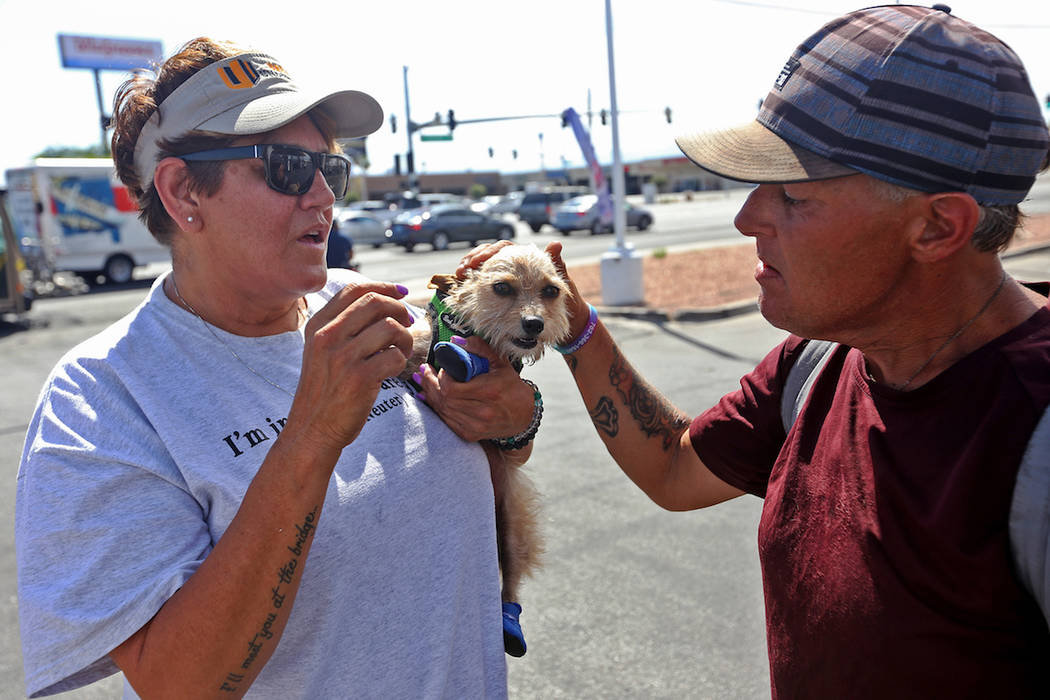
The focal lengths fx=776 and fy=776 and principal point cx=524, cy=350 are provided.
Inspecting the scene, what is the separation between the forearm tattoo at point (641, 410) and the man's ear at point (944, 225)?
106 cm

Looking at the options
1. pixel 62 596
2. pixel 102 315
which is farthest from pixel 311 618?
pixel 102 315

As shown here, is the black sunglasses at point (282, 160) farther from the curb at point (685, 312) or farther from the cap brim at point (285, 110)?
the curb at point (685, 312)

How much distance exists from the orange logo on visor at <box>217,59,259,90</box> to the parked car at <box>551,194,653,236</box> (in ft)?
103

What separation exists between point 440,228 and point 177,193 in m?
29.7

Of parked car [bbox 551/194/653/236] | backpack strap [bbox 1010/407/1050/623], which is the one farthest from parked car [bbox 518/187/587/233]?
backpack strap [bbox 1010/407/1050/623]

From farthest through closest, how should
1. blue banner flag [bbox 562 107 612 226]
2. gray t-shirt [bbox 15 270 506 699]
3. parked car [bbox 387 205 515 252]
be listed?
1. parked car [bbox 387 205 515 252]
2. blue banner flag [bbox 562 107 612 226]
3. gray t-shirt [bbox 15 270 506 699]

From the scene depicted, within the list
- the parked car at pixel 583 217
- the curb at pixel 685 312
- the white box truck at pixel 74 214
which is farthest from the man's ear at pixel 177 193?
the parked car at pixel 583 217

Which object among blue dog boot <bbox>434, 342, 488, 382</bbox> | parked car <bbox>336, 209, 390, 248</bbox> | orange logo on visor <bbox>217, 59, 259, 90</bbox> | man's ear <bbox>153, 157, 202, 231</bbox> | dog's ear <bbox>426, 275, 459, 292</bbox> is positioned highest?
orange logo on visor <bbox>217, 59, 259, 90</bbox>

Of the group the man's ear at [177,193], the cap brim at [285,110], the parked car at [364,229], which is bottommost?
the parked car at [364,229]

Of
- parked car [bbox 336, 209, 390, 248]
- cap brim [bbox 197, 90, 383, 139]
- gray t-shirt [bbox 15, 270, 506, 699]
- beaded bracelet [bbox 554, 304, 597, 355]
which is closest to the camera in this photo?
gray t-shirt [bbox 15, 270, 506, 699]

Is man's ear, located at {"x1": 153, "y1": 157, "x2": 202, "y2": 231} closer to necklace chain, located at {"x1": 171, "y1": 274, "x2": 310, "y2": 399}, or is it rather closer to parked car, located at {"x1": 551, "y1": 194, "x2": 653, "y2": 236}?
necklace chain, located at {"x1": 171, "y1": 274, "x2": 310, "y2": 399}

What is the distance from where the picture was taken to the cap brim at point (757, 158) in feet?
4.97

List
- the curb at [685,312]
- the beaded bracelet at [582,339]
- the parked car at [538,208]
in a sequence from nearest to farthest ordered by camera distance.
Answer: the beaded bracelet at [582,339], the curb at [685,312], the parked car at [538,208]

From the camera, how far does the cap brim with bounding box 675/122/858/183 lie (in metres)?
1.51
